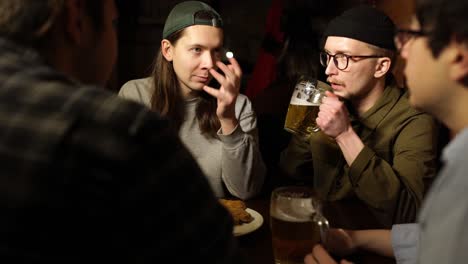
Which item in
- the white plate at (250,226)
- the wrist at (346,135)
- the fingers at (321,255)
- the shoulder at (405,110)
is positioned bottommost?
the white plate at (250,226)

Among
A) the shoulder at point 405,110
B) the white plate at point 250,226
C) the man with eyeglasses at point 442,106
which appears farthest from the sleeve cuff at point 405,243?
the shoulder at point 405,110

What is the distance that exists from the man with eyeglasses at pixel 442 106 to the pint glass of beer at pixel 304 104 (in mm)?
468

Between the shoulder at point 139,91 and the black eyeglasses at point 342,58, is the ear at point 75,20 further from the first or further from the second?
the black eyeglasses at point 342,58

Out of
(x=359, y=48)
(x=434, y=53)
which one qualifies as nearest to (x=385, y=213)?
(x=359, y=48)

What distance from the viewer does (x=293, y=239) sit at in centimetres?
119

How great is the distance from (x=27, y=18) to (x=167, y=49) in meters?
1.36

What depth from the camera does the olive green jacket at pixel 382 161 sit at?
1.79 meters

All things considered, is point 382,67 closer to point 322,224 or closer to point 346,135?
point 346,135

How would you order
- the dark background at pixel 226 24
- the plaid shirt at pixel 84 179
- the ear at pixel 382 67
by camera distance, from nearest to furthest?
the plaid shirt at pixel 84 179 < the ear at pixel 382 67 < the dark background at pixel 226 24

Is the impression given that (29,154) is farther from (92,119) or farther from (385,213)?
(385,213)

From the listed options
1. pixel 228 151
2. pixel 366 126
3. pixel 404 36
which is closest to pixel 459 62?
pixel 404 36

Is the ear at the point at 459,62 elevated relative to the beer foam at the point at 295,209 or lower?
elevated

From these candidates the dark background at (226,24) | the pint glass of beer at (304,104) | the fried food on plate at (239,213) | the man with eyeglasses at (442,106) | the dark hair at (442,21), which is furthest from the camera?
the dark background at (226,24)

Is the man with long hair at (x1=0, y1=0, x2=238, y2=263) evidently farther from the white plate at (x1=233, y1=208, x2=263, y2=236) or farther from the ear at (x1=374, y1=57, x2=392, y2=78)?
the ear at (x1=374, y1=57, x2=392, y2=78)
